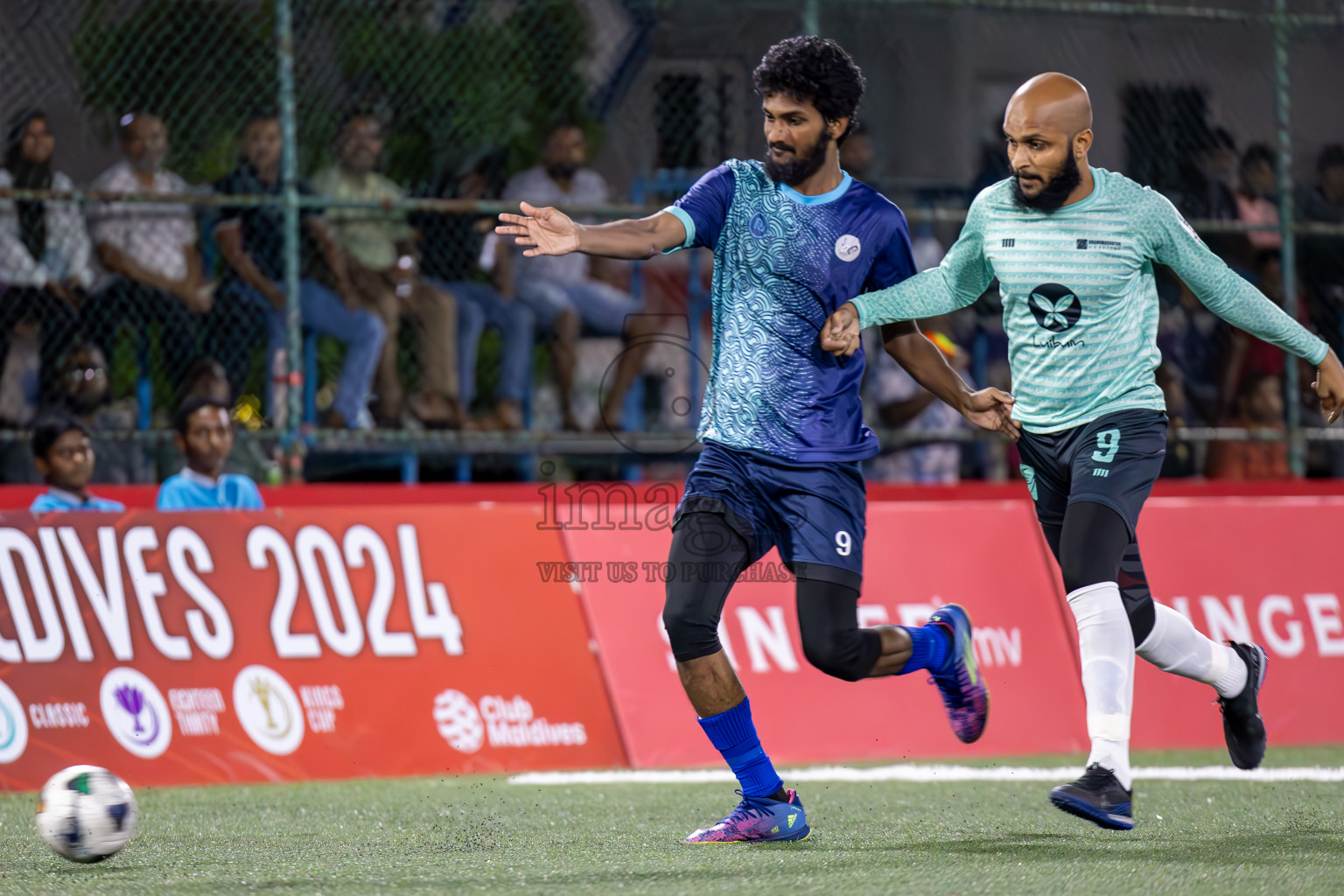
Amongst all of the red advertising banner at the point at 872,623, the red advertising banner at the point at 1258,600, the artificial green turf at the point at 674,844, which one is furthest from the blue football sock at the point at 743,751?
the red advertising banner at the point at 1258,600

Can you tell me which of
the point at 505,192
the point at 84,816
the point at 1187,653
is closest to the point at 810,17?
the point at 505,192

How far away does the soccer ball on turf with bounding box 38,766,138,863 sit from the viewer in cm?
432

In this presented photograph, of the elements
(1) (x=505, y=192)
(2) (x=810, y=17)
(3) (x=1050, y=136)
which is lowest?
(3) (x=1050, y=136)

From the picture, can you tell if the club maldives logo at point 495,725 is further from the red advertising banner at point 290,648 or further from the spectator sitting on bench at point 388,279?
the spectator sitting on bench at point 388,279

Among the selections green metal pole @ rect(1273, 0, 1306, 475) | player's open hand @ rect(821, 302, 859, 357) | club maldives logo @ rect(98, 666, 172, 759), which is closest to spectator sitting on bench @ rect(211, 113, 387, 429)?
club maldives logo @ rect(98, 666, 172, 759)

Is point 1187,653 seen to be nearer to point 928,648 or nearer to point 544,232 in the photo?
point 928,648

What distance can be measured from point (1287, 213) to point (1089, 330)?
18.6 ft

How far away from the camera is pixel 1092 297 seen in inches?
188

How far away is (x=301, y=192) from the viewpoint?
30.1 ft

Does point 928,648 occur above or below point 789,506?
below

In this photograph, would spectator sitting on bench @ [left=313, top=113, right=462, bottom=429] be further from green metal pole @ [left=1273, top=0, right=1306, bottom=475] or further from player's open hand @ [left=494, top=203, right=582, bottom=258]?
green metal pole @ [left=1273, top=0, right=1306, bottom=475]

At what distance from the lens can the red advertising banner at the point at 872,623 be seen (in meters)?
7.41

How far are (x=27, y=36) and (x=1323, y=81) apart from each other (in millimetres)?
7649

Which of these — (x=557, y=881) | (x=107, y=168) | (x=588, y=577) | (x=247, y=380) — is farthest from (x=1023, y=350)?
(x=107, y=168)
